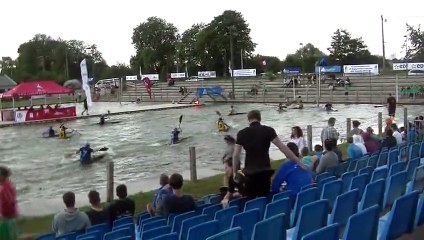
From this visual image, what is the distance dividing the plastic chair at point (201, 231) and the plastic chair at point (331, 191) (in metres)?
2.37

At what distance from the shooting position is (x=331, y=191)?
7.57 metres

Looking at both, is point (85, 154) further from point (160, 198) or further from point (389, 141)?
point (160, 198)

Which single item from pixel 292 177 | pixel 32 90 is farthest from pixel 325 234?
pixel 32 90

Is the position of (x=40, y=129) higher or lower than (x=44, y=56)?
lower

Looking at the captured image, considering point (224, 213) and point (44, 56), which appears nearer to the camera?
point (224, 213)

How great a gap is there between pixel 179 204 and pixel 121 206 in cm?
131

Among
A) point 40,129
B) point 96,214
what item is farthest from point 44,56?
point 96,214

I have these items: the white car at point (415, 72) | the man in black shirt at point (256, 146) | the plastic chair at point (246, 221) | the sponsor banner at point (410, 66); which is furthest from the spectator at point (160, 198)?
the white car at point (415, 72)

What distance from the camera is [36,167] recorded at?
78.5 ft

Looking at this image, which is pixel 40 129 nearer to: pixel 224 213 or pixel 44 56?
pixel 224 213

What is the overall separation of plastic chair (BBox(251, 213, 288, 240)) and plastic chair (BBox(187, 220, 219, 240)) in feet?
2.24

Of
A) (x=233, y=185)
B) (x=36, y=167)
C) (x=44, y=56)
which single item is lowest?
(x=36, y=167)

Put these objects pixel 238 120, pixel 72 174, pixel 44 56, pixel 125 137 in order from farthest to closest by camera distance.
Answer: pixel 44 56
pixel 238 120
pixel 125 137
pixel 72 174

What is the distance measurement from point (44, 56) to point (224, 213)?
145353 millimetres
